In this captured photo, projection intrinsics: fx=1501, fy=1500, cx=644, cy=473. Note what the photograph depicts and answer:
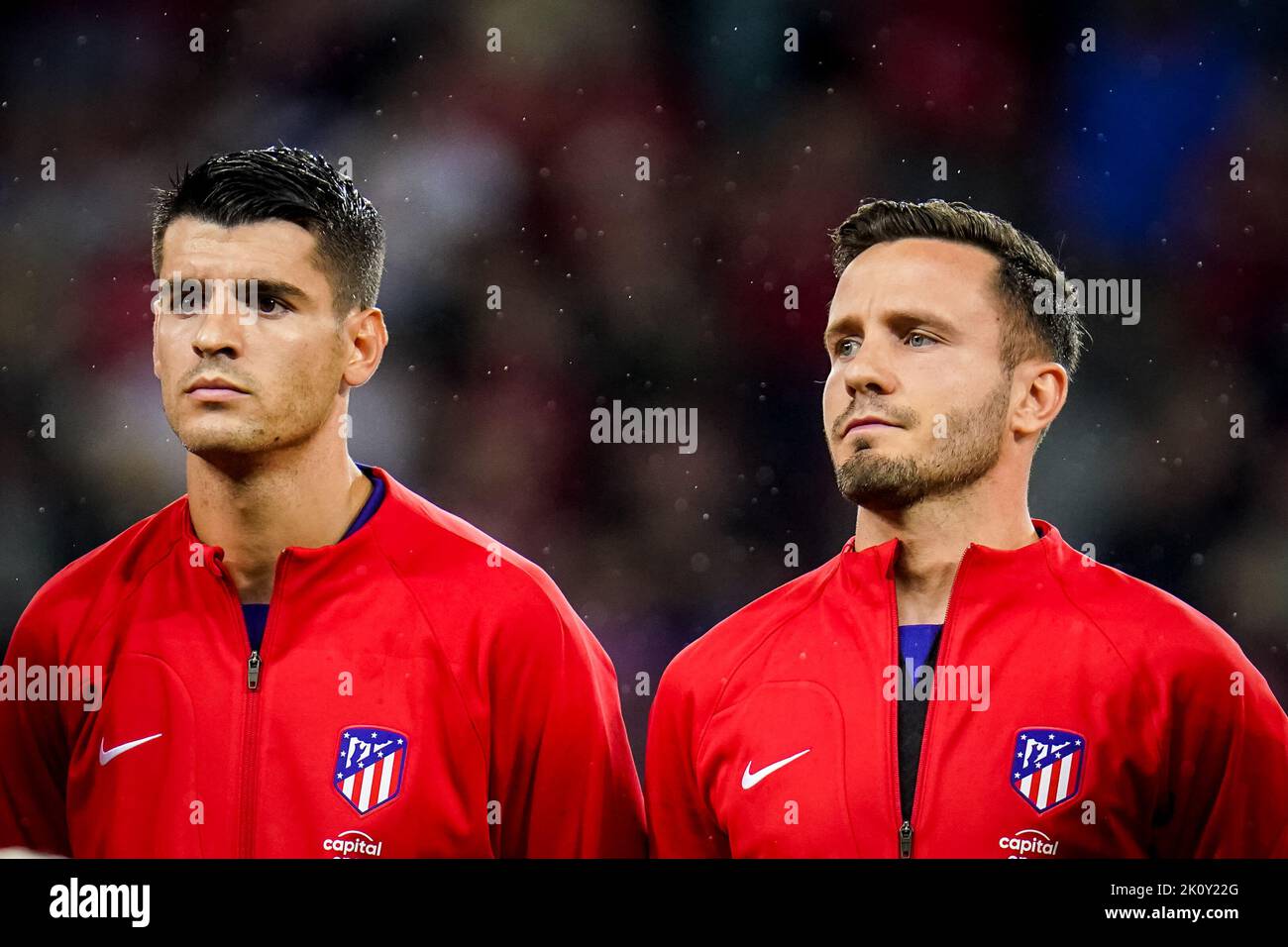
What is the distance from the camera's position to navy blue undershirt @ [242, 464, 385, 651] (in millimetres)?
2295

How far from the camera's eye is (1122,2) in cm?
254

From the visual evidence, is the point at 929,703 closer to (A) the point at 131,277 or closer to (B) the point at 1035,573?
(B) the point at 1035,573

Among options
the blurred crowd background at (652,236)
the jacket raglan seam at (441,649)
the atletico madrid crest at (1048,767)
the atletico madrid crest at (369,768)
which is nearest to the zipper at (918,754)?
the atletico madrid crest at (1048,767)

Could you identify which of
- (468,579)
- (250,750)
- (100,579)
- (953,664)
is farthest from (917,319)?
(100,579)

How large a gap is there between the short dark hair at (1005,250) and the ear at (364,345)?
0.75m

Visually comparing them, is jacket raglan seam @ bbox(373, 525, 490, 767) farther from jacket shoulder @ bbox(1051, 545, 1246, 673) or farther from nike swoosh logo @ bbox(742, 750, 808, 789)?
jacket shoulder @ bbox(1051, 545, 1246, 673)

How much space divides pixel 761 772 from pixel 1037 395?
72cm

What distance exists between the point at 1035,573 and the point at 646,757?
0.67m

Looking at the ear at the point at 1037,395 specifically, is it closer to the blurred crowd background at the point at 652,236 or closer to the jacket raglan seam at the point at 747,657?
the blurred crowd background at the point at 652,236

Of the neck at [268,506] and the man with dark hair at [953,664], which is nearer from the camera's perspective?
the man with dark hair at [953,664]

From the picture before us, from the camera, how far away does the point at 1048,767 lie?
7.09 feet

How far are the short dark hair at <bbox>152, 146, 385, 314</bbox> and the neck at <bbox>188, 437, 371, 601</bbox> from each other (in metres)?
0.26

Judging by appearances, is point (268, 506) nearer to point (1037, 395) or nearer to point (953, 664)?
point (953, 664)

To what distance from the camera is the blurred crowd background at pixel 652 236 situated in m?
2.51
